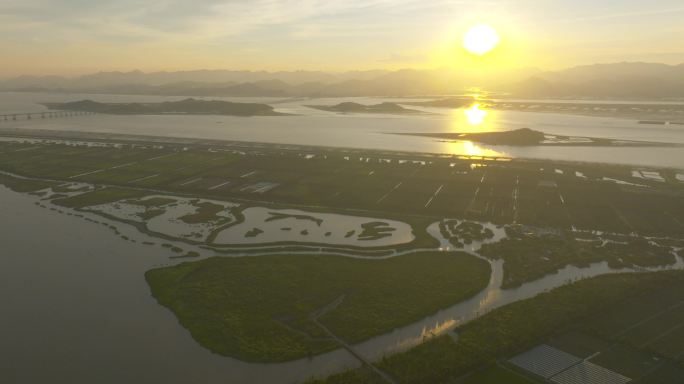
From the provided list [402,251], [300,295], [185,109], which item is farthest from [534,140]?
[185,109]

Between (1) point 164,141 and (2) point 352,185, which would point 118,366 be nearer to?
(2) point 352,185

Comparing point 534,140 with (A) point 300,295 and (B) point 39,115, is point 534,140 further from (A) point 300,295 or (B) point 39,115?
(B) point 39,115

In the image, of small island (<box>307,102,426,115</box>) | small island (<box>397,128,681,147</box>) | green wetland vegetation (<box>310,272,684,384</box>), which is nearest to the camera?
green wetland vegetation (<box>310,272,684,384</box>)

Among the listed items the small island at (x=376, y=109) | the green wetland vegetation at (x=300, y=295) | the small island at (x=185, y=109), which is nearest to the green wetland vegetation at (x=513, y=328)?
the green wetland vegetation at (x=300, y=295)

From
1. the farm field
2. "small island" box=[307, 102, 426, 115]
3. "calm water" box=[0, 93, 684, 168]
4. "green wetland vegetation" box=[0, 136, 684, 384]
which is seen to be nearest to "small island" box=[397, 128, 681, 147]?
"calm water" box=[0, 93, 684, 168]

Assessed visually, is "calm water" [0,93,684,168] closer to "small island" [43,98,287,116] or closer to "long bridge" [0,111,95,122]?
"long bridge" [0,111,95,122]
